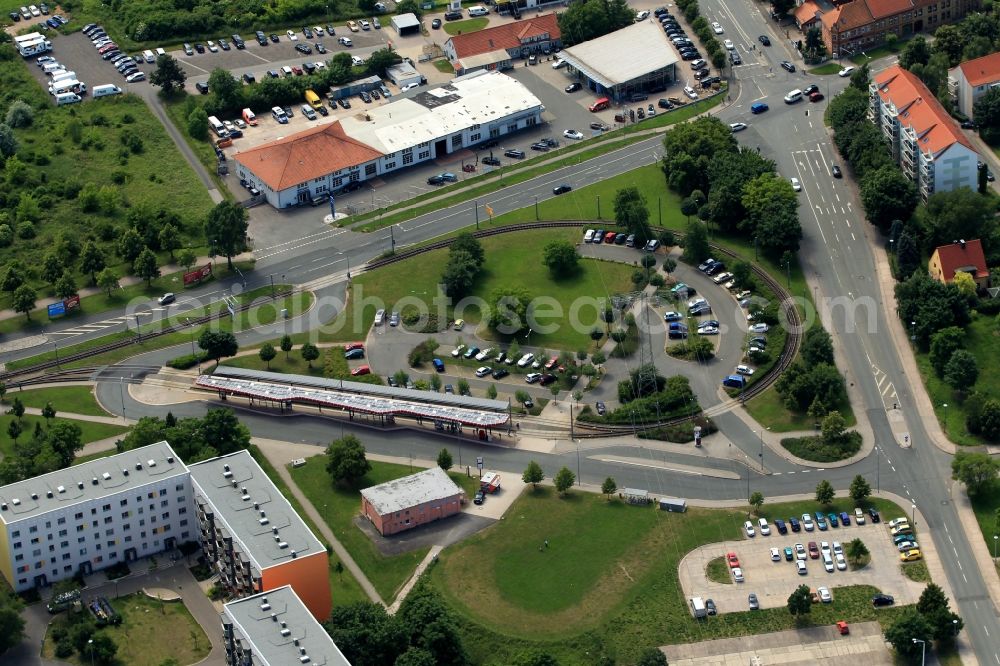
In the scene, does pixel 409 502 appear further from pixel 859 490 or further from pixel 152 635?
pixel 859 490

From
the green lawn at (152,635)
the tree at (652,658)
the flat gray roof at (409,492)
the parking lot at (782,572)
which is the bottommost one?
the parking lot at (782,572)

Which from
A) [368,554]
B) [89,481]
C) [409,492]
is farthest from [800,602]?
[89,481]

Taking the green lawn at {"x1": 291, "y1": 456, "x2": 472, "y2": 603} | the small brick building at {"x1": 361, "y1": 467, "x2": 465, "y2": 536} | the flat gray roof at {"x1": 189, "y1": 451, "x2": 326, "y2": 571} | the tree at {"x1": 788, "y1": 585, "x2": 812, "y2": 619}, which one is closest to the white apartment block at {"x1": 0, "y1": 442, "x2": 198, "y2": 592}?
the flat gray roof at {"x1": 189, "y1": 451, "x2": 326, "y2": 571}

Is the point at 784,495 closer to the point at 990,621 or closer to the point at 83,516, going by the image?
the point at 990,621

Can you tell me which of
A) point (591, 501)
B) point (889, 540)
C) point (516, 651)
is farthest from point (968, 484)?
point (516, 651)

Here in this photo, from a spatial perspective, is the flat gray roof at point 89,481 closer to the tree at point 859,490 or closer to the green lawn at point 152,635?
the green lawn at point 152,635

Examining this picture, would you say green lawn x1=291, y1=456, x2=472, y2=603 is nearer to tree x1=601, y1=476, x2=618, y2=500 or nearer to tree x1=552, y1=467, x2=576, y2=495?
tree x1=552, y1=467, x2=576, y2=495

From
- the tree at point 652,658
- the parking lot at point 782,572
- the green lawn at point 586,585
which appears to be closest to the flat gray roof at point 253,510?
the green lawn at point 586,585

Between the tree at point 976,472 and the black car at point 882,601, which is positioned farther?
the tree at point 976,472
